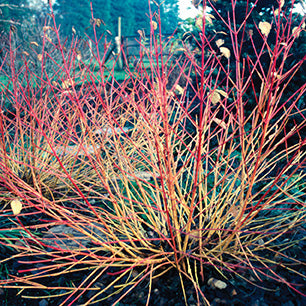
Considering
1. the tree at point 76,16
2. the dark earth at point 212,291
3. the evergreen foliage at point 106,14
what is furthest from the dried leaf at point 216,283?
the tree at point 76,16

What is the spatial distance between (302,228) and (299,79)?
215cm

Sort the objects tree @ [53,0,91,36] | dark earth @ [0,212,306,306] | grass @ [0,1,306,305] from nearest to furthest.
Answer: grass @ [0,1,306,305] < dark earth @ [0,212,306,306] < tree @ [53,0,91,36]

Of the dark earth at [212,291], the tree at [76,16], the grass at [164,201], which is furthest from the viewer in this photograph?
the tree at [76,16]

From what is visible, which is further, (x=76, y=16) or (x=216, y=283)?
(x=76, y=16)

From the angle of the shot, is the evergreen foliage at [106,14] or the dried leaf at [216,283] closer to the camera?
the dried leaf at [216,283]

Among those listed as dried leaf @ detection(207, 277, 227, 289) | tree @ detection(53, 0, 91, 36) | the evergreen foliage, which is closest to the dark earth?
dried leaf @ detection(207, 277, 227, 289)

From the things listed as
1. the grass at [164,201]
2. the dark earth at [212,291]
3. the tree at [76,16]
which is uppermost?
the tree at [76,16]

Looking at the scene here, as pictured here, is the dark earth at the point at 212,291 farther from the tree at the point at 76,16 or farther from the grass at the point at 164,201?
the tree at the point at 76,16

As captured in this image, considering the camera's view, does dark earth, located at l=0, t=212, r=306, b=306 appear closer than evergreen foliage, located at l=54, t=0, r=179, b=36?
Yes

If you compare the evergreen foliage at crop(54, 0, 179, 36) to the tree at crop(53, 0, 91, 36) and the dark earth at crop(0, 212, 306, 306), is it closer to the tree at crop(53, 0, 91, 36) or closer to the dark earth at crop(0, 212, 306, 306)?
the tree at crop(53, 0, 91, 36)

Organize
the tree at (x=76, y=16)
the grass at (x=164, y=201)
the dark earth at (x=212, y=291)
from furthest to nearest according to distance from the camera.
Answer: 1. the tree at (x=76, y=16)
2. the dark earth at (x=212, y=291)
3. the grass at (x=164, y=201)

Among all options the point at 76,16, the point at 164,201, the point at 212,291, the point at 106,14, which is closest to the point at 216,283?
the point at 212,291

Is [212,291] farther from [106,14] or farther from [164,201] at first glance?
[106,14]

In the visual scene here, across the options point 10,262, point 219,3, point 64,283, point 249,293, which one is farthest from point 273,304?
point 219,3
